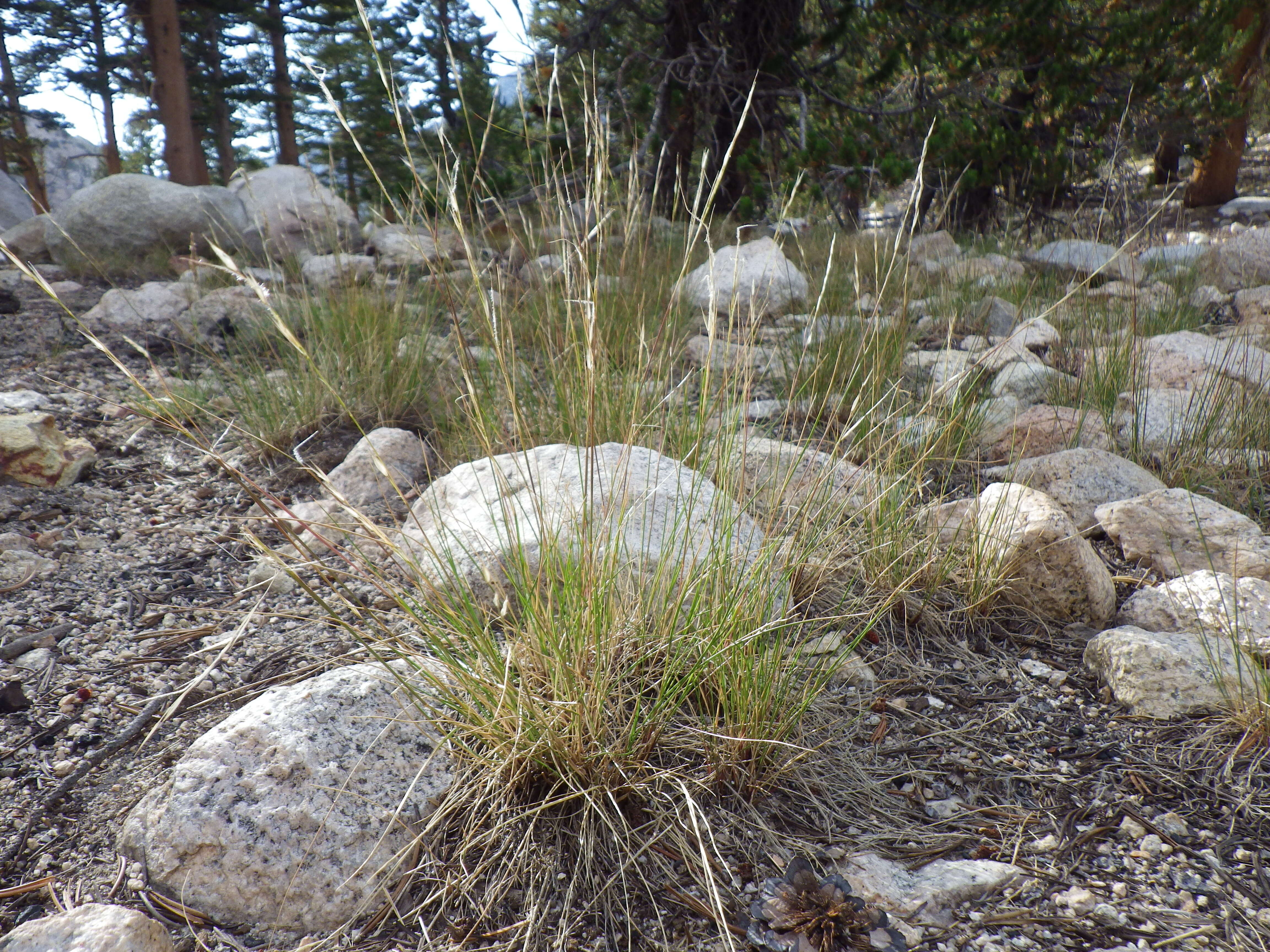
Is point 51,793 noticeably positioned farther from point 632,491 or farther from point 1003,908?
point 1003,908

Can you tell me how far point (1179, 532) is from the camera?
5.41 feet

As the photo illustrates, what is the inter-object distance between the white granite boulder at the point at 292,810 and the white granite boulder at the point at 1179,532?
1.49 meters

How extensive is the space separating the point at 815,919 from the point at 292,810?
642 millimetres

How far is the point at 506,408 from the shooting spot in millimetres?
2271

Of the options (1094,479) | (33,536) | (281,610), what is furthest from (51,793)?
(1094,479)

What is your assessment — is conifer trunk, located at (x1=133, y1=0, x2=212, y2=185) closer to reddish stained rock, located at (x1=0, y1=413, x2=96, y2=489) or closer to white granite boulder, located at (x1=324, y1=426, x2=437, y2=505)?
reddish stained rock, located at (x1=0, y1=413, x2=96, y2=489)

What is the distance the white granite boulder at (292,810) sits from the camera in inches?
36.4

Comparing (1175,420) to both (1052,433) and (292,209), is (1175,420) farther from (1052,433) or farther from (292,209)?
(292,209)

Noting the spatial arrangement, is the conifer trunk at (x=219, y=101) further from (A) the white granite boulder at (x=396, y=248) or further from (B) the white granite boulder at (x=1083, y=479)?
→ (B) the white granite boulder at (x=1083, y=479)

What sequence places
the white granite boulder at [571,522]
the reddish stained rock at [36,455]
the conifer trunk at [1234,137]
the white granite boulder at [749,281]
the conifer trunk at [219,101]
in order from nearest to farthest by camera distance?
the white granite boulder at [571,522], the reddish stained rock at [36,455], the white granite boulder at [749,281], the conifer trunk at [1234,137], the conifer trunk at [219,101]

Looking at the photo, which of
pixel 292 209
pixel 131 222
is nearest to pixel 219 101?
pixel 292 209

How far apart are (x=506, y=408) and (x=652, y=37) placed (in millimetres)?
4048

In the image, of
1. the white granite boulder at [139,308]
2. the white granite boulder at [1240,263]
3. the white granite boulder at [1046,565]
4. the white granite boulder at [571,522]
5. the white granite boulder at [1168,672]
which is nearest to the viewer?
the white granite boulder at [571,522]

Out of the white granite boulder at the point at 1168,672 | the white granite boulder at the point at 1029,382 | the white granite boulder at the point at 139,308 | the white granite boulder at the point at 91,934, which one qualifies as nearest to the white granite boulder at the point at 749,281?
the white granite boulder at the point at 1029,382
